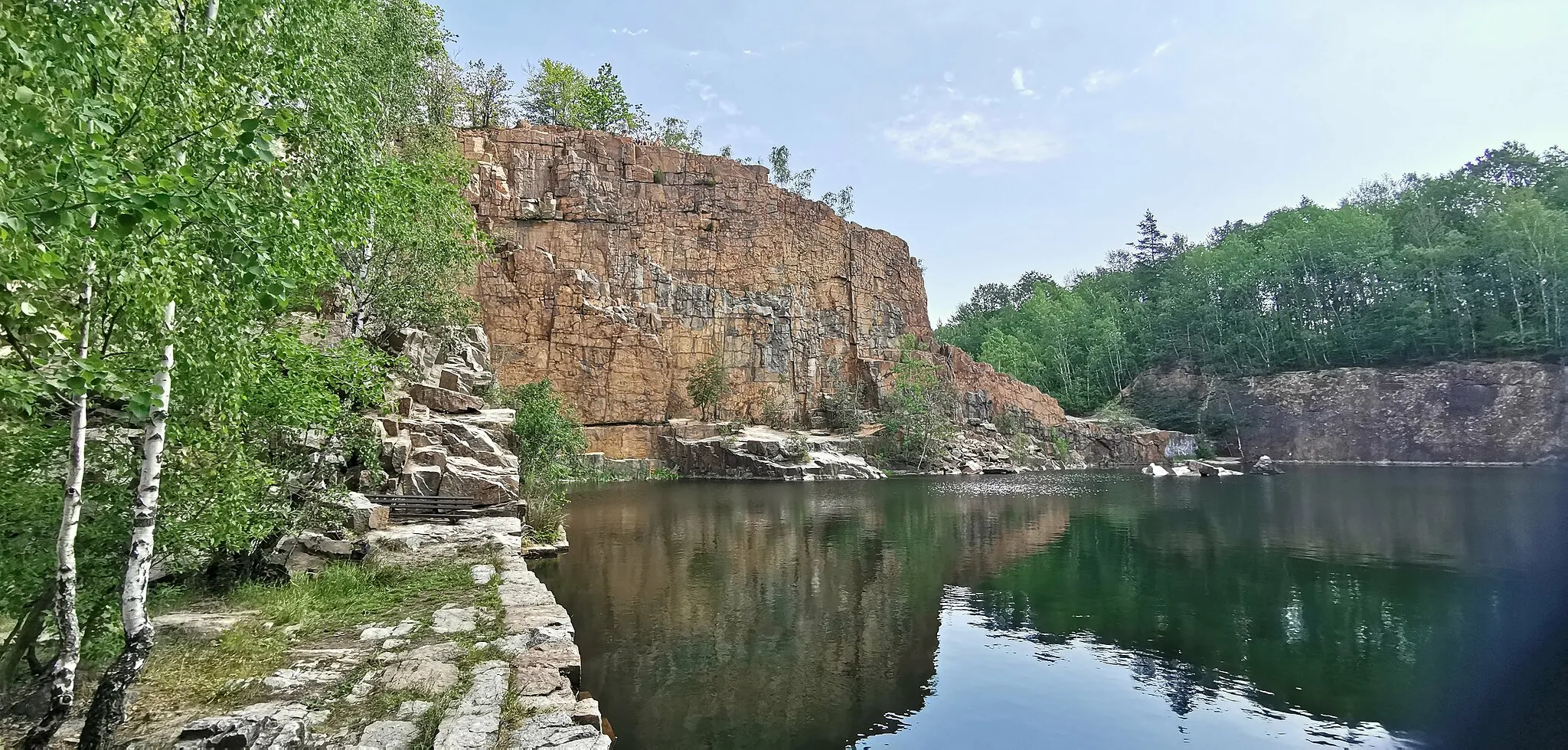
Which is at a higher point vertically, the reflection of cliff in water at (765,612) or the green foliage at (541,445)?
the green foliage at (541,445)

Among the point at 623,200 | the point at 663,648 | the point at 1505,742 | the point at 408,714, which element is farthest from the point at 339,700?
the point at 623,200

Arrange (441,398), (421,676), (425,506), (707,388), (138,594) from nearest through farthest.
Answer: (138,594) < (421,676) < (425,506) < (441,398) < (707,388)

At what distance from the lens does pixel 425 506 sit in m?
15.6

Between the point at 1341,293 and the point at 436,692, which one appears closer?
the point at 436,692

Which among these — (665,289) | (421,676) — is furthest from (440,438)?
(665,289)

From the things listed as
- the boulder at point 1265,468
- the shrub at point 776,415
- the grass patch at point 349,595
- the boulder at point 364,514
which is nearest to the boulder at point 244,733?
the grass patch at point 349,595

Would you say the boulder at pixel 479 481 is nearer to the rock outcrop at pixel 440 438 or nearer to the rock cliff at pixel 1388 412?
the rock outcrop at pixel 440 438

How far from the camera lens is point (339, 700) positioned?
607cm

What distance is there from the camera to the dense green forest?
55250mm

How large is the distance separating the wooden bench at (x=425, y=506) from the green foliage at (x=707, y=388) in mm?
39149

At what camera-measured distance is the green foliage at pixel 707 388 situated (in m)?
55.5

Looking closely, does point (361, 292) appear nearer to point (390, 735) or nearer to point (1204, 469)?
point (390, 735)

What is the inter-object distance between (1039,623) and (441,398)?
16549 mm

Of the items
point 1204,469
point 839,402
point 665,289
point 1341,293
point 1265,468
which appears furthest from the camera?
point 1341,293
